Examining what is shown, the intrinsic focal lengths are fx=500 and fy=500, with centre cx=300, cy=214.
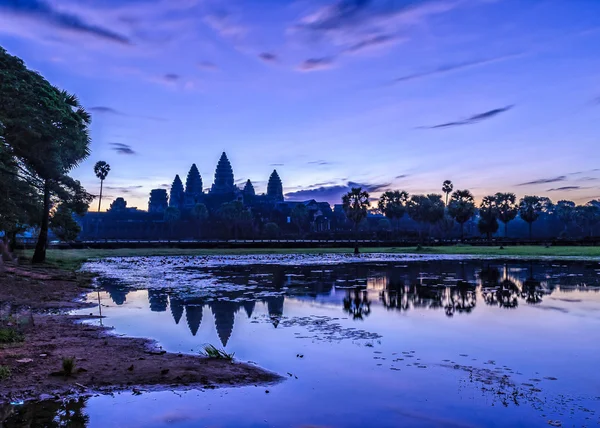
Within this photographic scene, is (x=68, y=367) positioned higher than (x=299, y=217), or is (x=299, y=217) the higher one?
(x=299, y=217)

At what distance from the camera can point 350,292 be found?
2359cm

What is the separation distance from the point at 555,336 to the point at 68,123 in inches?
1156

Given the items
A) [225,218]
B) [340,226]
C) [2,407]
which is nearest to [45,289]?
[2,407]

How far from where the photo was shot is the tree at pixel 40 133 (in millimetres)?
25036

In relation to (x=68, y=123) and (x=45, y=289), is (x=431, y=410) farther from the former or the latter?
(x=68, y=123)

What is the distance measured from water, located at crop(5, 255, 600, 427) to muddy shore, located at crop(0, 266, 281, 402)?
0.54m

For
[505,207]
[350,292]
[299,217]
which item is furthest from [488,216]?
[350,292]

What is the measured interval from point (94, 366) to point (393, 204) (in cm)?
10993

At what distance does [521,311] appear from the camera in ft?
58.6

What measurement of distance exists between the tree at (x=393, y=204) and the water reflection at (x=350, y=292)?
82.9m

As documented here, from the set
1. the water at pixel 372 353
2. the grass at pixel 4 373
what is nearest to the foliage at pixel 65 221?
the water at pixel 372 353

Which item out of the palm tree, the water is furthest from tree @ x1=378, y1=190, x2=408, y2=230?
the water

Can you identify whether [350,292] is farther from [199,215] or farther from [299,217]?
[199,215]

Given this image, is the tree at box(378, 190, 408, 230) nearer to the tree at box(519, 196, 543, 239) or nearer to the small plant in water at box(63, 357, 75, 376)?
the tree at box(519, 196, 543, 239)
